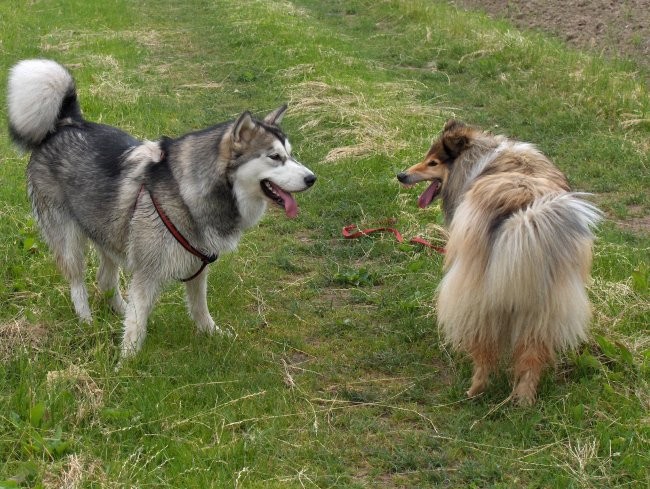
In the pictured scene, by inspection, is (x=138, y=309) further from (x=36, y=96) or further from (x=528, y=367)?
(x=528, y=367)

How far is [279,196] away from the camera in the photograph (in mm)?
4125

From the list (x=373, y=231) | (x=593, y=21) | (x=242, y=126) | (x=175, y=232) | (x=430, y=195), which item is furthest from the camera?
(x=593, y=21)

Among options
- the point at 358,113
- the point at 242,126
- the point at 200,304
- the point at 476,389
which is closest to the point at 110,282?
the point at 200,304

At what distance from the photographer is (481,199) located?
362 cm

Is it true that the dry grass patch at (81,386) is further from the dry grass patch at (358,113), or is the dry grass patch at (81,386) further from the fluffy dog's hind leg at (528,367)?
the dry grass patch at (358,113)

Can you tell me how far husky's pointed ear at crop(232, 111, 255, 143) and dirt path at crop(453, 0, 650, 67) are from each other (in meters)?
7.90

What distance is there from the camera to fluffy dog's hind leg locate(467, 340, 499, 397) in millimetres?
3691

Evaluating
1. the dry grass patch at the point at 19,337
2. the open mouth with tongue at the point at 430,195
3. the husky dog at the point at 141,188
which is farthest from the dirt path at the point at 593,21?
the dry grass patch at the point at 19,337

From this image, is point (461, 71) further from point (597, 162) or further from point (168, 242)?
point (168, 242)

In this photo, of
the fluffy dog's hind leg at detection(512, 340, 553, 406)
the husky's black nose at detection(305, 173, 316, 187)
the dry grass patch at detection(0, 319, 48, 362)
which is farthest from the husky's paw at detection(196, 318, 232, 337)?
the fluffy dog's hind leg at detection(512, 340, 553, 406)

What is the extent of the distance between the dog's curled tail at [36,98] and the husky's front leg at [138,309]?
112 centimetres

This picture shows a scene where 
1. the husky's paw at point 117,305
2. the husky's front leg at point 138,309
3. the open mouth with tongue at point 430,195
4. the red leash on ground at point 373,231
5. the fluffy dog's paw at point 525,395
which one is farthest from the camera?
the red leash on ground at point 373,231

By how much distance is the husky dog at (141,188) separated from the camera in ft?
13.4

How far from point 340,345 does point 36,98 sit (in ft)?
7.69
